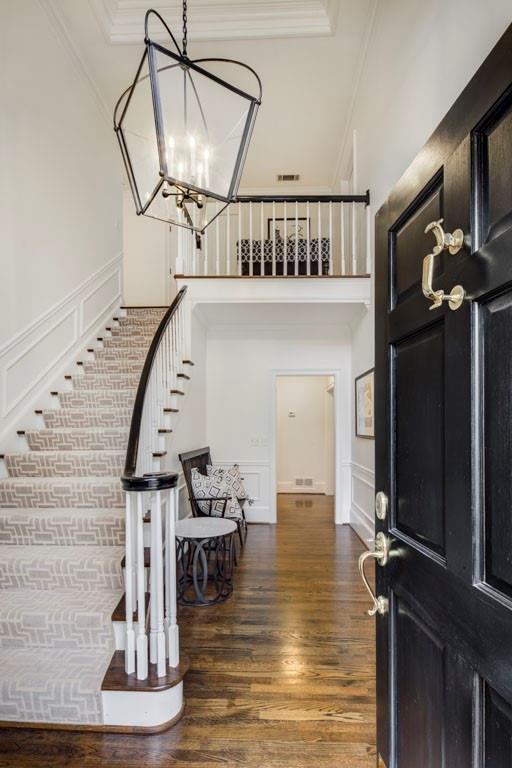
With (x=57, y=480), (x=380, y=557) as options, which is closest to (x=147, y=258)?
(x=57, y=480)

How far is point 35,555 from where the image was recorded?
255cm

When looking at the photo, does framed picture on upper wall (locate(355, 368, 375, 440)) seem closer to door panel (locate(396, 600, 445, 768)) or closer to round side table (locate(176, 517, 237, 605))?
round side table (locate(176, 517, 237, 605))

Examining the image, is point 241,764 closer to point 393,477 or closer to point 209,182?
point 393,477

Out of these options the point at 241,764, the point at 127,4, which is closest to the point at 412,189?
the point at 241,764

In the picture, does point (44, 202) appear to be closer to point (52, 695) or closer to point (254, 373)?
point (254, 373)

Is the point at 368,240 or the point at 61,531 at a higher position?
the point at 368,240

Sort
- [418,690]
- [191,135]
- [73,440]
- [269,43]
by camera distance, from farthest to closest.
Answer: [269,43] → [73,440] → [191,135] → [418,690]

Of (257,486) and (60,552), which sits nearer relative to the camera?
(60,552)

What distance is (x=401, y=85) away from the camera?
3137mm

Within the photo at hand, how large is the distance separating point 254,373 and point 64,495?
304cm

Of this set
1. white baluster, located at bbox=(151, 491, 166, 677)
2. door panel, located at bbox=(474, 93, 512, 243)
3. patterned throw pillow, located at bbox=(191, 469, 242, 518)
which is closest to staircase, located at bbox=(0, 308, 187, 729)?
white baluster, located at bbox=(151, 491, 166, 677)

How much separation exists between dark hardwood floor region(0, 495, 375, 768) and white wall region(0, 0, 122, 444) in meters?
2.32

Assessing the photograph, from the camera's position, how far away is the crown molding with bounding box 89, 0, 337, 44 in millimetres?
3746

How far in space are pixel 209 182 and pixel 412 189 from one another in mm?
1395
